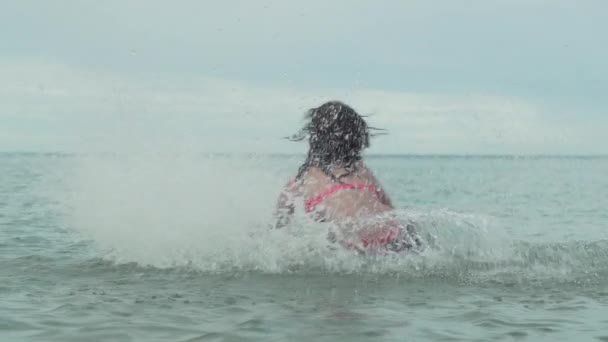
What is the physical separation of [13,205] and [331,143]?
12479mm

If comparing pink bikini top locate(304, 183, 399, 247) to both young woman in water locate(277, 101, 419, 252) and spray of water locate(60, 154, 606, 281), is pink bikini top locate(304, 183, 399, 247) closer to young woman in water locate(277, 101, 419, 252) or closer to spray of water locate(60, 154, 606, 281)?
young woman in water locate(277, 101, 419, 252)

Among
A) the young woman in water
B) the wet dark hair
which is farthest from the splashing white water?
the wet dark hair

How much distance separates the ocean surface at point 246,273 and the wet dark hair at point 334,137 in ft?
2.12

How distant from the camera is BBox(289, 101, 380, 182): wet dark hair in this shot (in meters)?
8.85

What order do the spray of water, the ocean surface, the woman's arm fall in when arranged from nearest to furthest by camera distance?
the ocean surface < the woman's arm < the spray of water

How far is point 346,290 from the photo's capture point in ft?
25.8

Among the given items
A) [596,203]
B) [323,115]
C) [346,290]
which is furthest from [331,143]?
[596,203]

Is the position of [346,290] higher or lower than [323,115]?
lower

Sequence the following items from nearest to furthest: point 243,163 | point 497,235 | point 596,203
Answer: point 497,235 → point 243,163 → point 596,203

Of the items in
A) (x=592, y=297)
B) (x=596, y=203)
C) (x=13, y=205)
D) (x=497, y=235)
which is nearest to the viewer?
(x=592, y=297)

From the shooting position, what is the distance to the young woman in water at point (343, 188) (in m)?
8.66

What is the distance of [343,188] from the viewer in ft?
28.4

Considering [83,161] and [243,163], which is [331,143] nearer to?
[243,163]

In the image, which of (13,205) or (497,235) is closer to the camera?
(497,235)
